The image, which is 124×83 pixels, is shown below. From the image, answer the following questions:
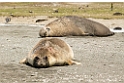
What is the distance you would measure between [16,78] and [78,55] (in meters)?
3.32

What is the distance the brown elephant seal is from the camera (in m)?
7.92

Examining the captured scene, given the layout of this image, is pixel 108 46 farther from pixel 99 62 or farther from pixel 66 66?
pixel 66 66

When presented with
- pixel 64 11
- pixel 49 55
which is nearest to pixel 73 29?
pixel 49 55

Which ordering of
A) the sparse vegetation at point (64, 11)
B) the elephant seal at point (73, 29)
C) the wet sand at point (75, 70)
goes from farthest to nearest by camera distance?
the sparse vegetation at point (64, 11) < the elephant seal at point (73, 29) < the wet sand at point (75, 70)

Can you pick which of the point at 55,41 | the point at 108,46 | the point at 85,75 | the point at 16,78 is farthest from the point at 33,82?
the point at 108,46

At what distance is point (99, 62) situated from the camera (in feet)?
29.3

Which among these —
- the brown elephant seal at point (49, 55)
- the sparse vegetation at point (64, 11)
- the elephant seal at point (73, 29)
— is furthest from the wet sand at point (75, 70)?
the sparse vegetation at point (64, 11)

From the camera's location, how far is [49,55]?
8016 mm

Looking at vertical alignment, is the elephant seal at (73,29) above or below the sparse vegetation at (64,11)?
above

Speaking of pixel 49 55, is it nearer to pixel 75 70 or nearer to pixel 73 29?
pixel 75 70

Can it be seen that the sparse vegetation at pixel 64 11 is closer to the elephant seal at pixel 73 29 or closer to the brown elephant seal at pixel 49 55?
the elephant seal at pixel 73 29

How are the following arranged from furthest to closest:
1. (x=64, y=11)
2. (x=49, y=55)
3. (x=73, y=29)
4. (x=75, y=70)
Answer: (x=64, y=11), (x=73, y=29), (x=49, y=55), (x=75, y=70)

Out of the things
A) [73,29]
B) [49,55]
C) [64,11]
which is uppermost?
[49,55]

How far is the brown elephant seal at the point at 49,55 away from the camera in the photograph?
7.92 m
